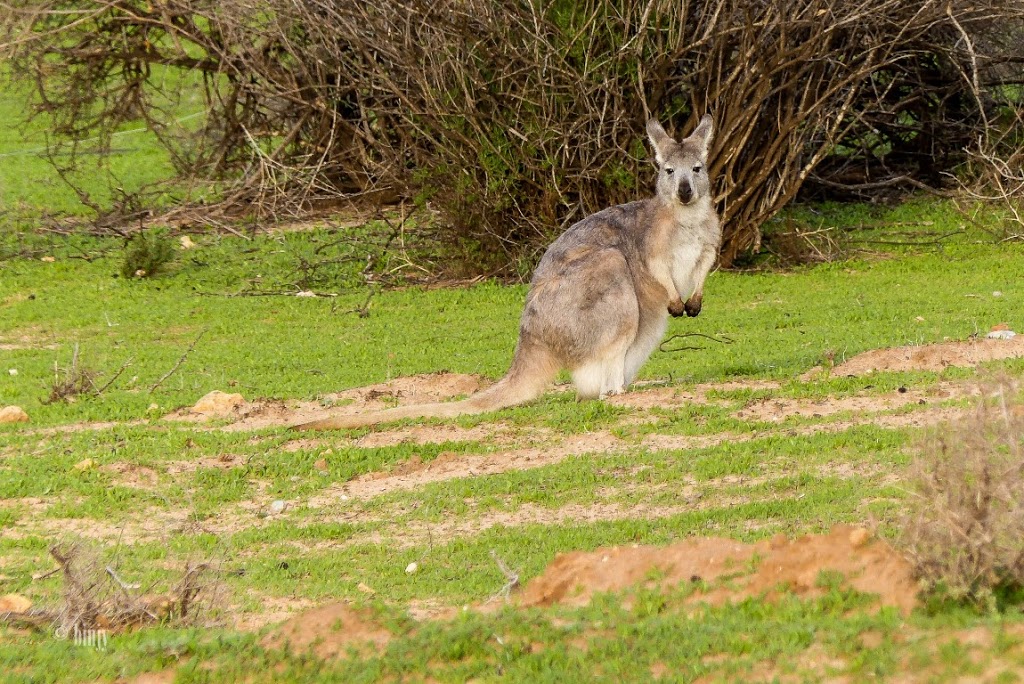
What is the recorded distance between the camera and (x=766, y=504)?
6.45 meters

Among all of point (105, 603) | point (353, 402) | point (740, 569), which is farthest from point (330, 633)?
point (353, 402)

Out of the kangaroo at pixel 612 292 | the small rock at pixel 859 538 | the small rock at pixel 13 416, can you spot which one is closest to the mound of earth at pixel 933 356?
the kangaroo at pixel 612 292

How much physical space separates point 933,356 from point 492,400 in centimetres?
282

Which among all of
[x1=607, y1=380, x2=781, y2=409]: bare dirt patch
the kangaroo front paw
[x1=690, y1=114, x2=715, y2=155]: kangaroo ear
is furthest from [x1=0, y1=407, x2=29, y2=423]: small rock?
[x1=690, y1=114, x2=715, y2=155]: kangaroo ear

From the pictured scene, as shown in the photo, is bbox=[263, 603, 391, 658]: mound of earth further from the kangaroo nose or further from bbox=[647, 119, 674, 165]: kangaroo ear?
bbox=[647, 119, 674, 165]: kangaroo ear

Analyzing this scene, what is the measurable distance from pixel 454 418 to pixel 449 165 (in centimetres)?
666

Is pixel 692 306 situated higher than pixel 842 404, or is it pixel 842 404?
pixel 692 306

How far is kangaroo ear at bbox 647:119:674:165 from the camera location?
9.96m

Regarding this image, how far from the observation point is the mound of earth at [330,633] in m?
4.86

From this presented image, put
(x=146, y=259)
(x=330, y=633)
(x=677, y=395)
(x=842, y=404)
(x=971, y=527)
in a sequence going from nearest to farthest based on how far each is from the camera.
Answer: (x=971, y=527) < (x=330, y=633) < (x=842, y=404) < (x=677, y=395) < (x=146, y=259)

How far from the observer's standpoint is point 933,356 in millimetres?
8914

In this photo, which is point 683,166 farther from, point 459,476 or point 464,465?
point 459,476

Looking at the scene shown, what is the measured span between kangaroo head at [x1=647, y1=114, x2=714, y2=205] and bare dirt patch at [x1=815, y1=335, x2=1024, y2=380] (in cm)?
155

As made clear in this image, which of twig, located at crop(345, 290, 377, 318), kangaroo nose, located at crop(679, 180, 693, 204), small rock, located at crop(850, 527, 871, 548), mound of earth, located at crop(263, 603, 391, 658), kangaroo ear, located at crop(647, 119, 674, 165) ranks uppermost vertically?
kangaroo ear, located at crop(647, 119, 674, 165)
